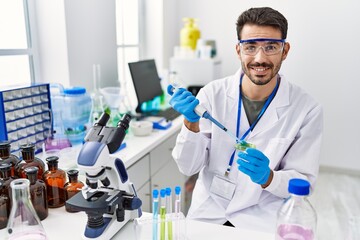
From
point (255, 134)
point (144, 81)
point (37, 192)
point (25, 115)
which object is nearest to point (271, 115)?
point (255, 134)

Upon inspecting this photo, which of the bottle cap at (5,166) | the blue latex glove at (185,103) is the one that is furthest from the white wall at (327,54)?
the bottle cap at (5,166)

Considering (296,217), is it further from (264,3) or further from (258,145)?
(264,3)

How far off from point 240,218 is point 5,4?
5.67ft

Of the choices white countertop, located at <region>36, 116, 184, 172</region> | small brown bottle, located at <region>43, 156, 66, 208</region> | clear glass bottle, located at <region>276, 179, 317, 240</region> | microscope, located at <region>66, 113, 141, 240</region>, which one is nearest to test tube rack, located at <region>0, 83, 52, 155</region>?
white countertop, located at <region>36, 116, 184, 172</region>

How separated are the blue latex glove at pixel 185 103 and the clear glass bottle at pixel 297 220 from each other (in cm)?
53

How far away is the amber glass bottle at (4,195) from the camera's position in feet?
3.29

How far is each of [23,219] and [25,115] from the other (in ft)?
2.47

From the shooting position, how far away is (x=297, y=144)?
1395mm

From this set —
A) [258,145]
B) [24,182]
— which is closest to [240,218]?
[258,145]

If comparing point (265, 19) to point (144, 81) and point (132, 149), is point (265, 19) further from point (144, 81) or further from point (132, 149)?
point (144, 81)

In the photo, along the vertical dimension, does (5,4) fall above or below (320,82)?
above

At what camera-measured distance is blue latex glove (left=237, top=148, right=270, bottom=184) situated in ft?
3.84

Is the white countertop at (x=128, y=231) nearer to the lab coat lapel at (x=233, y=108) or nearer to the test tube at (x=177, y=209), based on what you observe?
the test tube at (x=177, y=209)

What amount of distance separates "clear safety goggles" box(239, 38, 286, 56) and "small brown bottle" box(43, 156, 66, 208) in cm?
92
